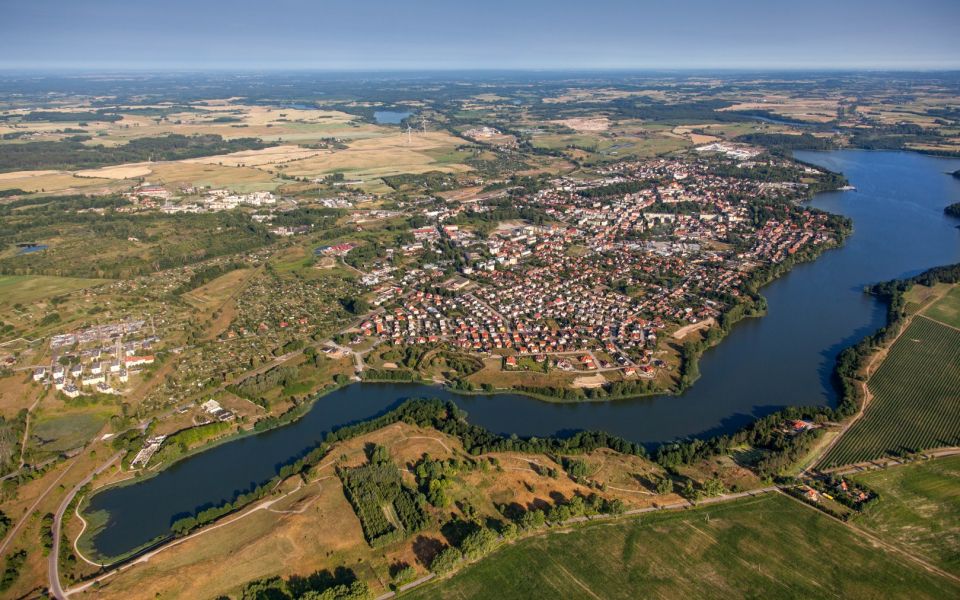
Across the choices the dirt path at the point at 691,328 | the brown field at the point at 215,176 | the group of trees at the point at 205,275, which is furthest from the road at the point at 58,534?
the brown field at the point at 215,176

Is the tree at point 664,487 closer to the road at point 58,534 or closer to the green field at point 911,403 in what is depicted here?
the green field at point 911,403

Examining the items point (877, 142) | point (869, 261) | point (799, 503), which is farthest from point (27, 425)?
point (877, 142)

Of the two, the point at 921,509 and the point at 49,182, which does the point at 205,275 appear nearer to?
the point at 921,509

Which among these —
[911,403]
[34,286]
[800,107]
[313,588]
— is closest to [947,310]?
[911,403]

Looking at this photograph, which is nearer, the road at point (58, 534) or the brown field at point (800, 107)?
the road at point (58, 534)

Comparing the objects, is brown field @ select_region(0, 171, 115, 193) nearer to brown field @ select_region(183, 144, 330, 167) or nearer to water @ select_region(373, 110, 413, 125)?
brown field @ select_region(183, 144, 330, 167)

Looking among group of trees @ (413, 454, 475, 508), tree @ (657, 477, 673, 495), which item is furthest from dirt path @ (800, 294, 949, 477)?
group of trees @ (413, 454, 475, 508)

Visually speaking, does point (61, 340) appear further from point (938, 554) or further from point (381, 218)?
point (938, 554)

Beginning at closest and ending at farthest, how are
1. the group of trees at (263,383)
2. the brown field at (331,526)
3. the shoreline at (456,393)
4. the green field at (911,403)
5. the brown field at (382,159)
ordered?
the brown field at (331,526) < the shoreline at (456,393) < the green field at (911,403) < the group of trees at (263,383) < the brown field at (382,159)
